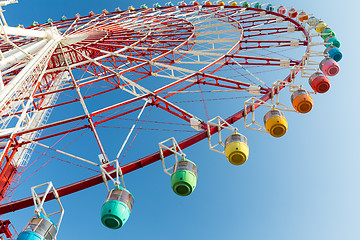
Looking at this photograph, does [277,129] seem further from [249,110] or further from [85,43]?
[85,43]

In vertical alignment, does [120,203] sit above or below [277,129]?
below

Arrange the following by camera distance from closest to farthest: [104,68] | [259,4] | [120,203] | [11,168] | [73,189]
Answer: [120,203], [73,189], [11,168], [104,68], [259,4]

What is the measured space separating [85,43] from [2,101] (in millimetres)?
10281

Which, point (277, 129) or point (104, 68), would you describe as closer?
point (277, 129)

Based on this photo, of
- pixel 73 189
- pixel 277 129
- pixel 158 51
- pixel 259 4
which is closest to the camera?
pixel 73 189

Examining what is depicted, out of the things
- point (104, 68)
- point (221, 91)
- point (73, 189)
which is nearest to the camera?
point (73, 189)

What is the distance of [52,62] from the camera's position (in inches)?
782

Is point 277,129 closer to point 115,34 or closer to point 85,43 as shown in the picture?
point 85,43

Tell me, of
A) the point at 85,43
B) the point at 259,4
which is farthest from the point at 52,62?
the point at 259,4

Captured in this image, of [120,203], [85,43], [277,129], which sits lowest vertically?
[120,203]

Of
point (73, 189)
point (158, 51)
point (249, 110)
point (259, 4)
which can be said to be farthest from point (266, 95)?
point (259, 4)

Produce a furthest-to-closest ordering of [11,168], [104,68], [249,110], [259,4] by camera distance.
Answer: [259,4]
[104,68]
[11,168]
[249,110]

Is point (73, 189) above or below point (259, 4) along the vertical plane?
below

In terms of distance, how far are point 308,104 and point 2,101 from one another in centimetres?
1231
